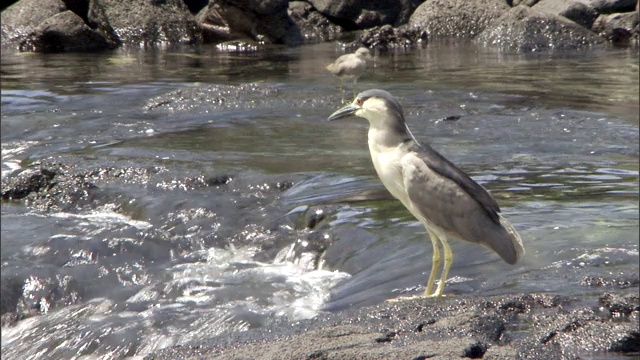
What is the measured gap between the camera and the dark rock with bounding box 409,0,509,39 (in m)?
22.5

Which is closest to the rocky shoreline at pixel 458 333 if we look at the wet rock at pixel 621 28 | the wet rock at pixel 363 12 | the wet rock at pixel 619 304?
the wet rock at pixel 619 304

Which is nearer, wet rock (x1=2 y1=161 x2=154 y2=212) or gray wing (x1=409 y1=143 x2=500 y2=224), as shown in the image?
gray wing (x1=409 y1=143 x2=500 y2=224)

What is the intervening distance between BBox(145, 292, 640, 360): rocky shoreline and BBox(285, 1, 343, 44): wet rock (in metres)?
18.7

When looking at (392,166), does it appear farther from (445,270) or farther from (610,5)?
(610,5)

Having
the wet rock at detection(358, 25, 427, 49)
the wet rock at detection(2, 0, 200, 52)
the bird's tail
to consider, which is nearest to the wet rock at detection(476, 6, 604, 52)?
the wet rock at detection(358, 25, 427, 49)

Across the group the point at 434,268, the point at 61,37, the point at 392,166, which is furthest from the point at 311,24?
the point at 434,268

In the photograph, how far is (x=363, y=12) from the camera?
80.1ft

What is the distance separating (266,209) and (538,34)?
13.4 m

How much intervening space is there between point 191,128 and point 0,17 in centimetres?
1355

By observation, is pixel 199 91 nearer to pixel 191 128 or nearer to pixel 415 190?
pixel 191 128

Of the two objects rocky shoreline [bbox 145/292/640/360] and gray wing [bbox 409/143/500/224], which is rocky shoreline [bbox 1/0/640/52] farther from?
rocky shoreline [bbox 145/292/640/360]

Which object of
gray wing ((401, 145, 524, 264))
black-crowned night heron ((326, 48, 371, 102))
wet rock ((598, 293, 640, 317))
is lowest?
wet rock ((598, 293, 640, 317))

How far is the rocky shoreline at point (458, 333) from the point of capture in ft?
11.9

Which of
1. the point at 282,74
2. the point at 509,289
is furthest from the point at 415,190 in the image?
the point at 282,74
